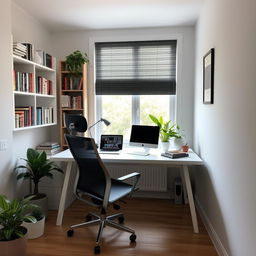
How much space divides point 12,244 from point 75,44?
2846 millimetres

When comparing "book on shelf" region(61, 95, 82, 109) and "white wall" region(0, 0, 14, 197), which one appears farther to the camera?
"book on shelf" region(61, 95, 82, 109)

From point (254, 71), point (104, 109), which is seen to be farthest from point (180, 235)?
point (104, 109)

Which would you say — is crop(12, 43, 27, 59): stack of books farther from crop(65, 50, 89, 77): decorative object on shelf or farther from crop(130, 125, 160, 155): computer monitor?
crop(130, 125, 160, 155): computer monitor

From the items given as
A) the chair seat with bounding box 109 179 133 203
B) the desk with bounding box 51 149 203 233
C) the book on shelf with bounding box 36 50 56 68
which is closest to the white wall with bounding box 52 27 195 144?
the book on shelf with bounding box 36 50 56 68

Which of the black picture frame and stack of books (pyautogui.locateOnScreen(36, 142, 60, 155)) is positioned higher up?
the black picture frame

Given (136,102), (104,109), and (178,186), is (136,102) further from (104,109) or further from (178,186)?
(178,186)

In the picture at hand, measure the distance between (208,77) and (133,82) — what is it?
4.35ft

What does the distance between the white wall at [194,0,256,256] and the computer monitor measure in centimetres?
59

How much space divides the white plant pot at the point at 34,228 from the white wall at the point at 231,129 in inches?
68.5

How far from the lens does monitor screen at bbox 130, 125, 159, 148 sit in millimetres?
2988

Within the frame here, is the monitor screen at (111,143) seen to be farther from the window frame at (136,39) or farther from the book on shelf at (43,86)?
the book on shelf at (43,86)

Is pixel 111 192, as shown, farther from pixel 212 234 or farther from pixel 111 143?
pixel 212 234

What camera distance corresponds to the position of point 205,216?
2.70m

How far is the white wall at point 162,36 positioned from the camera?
3480 millimetres
